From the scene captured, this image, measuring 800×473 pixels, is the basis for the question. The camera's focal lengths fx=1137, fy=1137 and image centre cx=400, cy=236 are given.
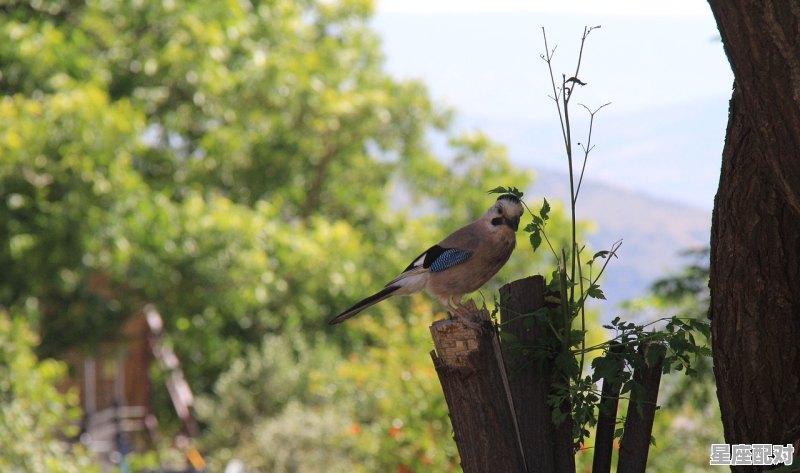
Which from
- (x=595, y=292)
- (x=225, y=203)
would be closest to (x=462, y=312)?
(x=595, y=292)

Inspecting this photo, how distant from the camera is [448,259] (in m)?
3.56

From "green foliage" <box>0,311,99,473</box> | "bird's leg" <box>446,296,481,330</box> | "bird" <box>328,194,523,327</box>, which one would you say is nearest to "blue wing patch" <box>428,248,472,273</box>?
"bird" <box>328,194,523,327</box>

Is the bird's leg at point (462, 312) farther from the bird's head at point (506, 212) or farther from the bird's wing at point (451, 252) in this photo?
the bird's head at point (506, 212)

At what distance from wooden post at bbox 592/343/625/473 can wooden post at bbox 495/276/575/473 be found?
0.11m

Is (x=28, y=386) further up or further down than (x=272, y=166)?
further down

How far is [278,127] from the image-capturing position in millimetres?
18016

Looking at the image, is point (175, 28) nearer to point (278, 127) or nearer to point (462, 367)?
point (278, 127)

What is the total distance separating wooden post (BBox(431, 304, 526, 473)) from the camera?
327cm

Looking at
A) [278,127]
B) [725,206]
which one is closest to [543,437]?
[725,206]

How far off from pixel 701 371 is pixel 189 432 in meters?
10.2

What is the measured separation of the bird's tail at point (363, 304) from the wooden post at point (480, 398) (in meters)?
0.28

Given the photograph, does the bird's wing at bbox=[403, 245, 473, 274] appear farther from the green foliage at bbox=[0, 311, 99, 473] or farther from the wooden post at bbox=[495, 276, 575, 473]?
the green foliage at bbox=[0, 311, 99, 473]

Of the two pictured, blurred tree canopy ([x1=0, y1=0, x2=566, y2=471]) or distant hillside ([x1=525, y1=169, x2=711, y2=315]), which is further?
blurred tree canopy ([x1=0, y1=0, x2=566, y2=471])

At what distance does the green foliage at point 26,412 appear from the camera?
8.92 metres
